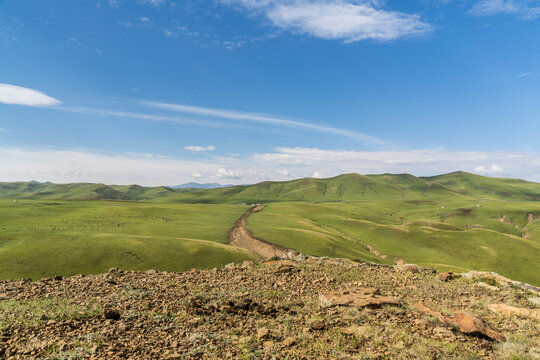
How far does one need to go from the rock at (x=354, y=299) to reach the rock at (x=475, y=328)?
3.70 meters

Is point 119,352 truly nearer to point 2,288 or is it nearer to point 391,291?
point 2,288

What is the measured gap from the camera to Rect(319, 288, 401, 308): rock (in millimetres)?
16500

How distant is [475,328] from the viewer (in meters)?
13.0

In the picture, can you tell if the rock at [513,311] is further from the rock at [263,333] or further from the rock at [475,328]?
the rock at [263,333]

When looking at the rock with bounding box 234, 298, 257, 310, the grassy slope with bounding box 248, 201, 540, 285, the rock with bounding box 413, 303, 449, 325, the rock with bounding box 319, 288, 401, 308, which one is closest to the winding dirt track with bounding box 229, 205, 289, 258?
the grassy slope with bounding box 248, 201, 540, 285

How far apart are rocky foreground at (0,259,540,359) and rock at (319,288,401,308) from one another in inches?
2.7

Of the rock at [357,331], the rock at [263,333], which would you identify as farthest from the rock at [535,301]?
the rock at [263,333]

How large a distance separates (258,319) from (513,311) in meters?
15.9

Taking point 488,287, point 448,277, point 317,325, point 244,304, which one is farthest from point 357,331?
point 448,277

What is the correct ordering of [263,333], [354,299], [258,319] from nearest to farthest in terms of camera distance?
1. [263,333]
2. [258,319]
3. [354,299]

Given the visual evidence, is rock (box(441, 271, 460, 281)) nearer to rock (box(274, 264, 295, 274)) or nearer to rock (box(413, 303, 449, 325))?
rock (box(413, 303, 449, 325))

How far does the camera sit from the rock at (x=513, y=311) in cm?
1596

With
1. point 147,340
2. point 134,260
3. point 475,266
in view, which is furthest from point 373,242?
point 147,340

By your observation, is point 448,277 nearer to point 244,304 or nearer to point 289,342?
point 244,304
